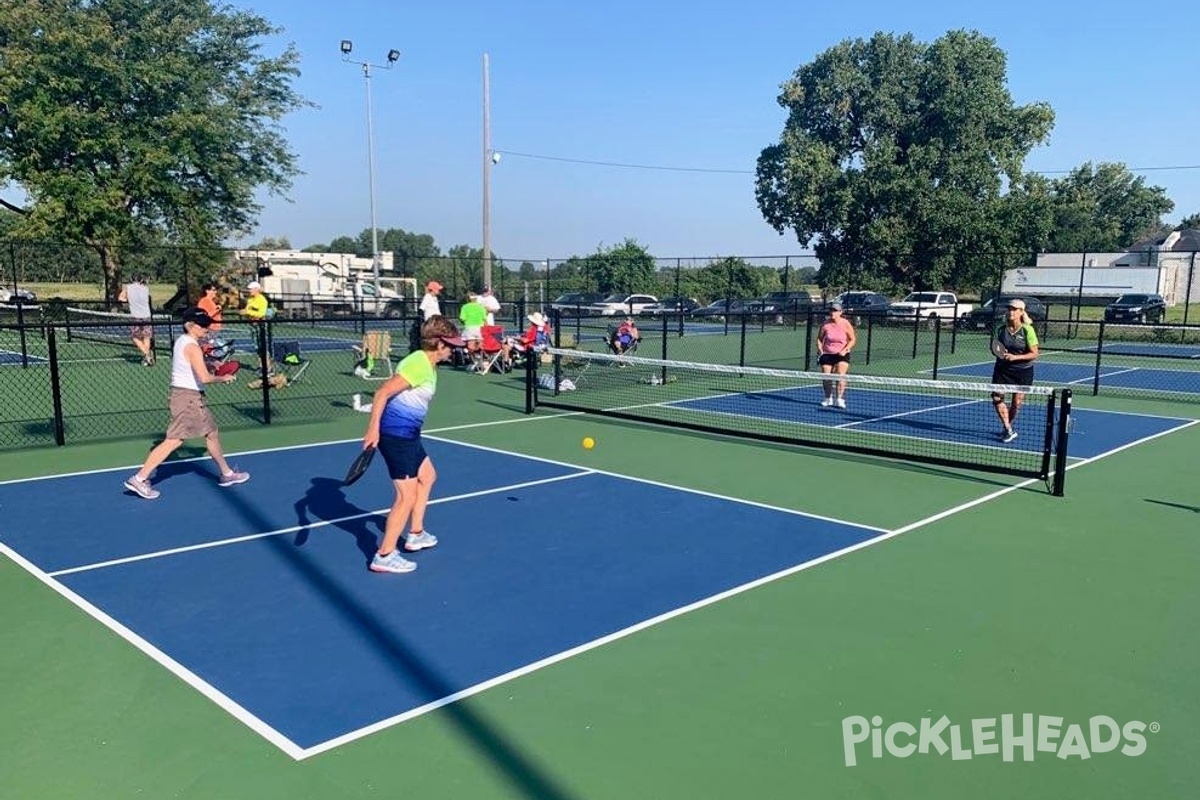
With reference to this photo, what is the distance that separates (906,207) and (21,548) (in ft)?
141

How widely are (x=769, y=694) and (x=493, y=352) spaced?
15.0 meters

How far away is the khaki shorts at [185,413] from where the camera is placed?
846cm

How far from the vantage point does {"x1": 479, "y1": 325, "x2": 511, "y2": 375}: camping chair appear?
18766 mm

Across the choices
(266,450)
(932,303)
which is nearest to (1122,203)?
(932,303)

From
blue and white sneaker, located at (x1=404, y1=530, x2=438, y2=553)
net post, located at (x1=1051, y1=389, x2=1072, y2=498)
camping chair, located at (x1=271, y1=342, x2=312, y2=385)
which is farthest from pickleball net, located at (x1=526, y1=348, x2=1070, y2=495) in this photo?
blue and white sneaker, located at (x1=404, y1=530, x2=438, y2=553)

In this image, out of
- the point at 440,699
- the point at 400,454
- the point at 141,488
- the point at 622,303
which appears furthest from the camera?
the point at 622,303

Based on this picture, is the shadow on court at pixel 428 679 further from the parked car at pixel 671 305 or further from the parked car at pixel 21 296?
the parked car at pixel 671 305

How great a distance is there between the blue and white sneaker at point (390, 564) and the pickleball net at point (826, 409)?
5819 millimetres

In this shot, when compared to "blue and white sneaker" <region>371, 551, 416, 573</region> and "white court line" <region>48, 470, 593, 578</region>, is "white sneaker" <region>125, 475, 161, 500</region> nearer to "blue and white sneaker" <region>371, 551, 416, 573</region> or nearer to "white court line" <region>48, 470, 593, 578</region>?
"white court line" <region>48, 470, 593, 578</region>

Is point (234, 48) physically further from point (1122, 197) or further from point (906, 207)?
point (1122, 197)

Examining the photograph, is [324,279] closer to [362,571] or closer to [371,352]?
[371,352]

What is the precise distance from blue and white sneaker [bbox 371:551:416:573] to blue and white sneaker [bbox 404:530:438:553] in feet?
Result: 1.44

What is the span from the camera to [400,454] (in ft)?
20.2

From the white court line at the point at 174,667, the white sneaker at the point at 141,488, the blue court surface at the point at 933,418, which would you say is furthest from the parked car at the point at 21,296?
the white court line at the point at 174,667
